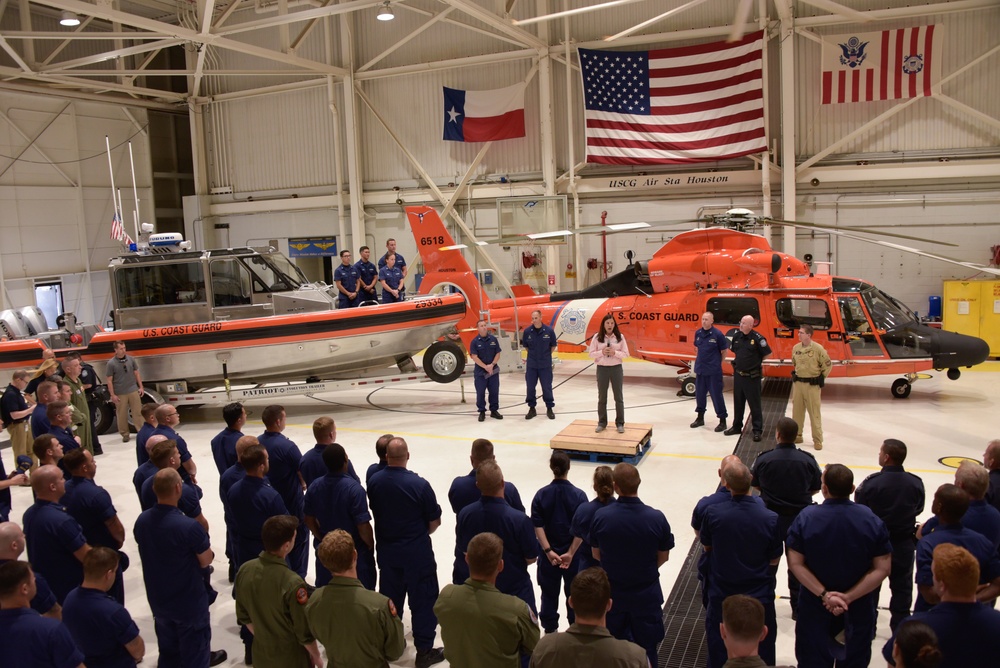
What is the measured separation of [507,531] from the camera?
14.6ft

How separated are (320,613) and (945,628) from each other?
106 inches

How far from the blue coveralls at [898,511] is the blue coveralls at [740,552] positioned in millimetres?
835

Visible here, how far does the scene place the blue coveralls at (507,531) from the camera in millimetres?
4449

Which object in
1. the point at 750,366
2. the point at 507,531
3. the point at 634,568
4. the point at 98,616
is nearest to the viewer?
the point at 98,616

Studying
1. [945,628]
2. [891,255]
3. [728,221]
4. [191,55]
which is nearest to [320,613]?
[945,628]

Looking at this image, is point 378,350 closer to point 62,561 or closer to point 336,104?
point 62,561

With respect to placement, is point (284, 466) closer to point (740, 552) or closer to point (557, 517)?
point (557, 517)

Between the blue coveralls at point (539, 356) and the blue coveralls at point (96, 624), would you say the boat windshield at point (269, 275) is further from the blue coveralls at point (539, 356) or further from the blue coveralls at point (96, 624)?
the blue coveralls at point (96, 624)

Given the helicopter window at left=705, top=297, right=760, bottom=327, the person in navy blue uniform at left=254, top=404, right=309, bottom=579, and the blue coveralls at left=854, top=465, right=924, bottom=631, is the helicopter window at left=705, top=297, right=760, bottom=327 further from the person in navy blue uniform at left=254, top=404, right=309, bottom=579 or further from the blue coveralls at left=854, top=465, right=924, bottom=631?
the person in navy blue uniform at left=254, top=404, right=309, bottom=579

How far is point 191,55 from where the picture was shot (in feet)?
69.3

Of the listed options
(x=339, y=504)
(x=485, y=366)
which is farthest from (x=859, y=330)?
(x=339, y=504)

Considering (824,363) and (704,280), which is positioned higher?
(704,280)

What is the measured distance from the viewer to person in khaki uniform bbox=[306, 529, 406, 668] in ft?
11.7

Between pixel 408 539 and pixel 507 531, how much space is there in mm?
827
